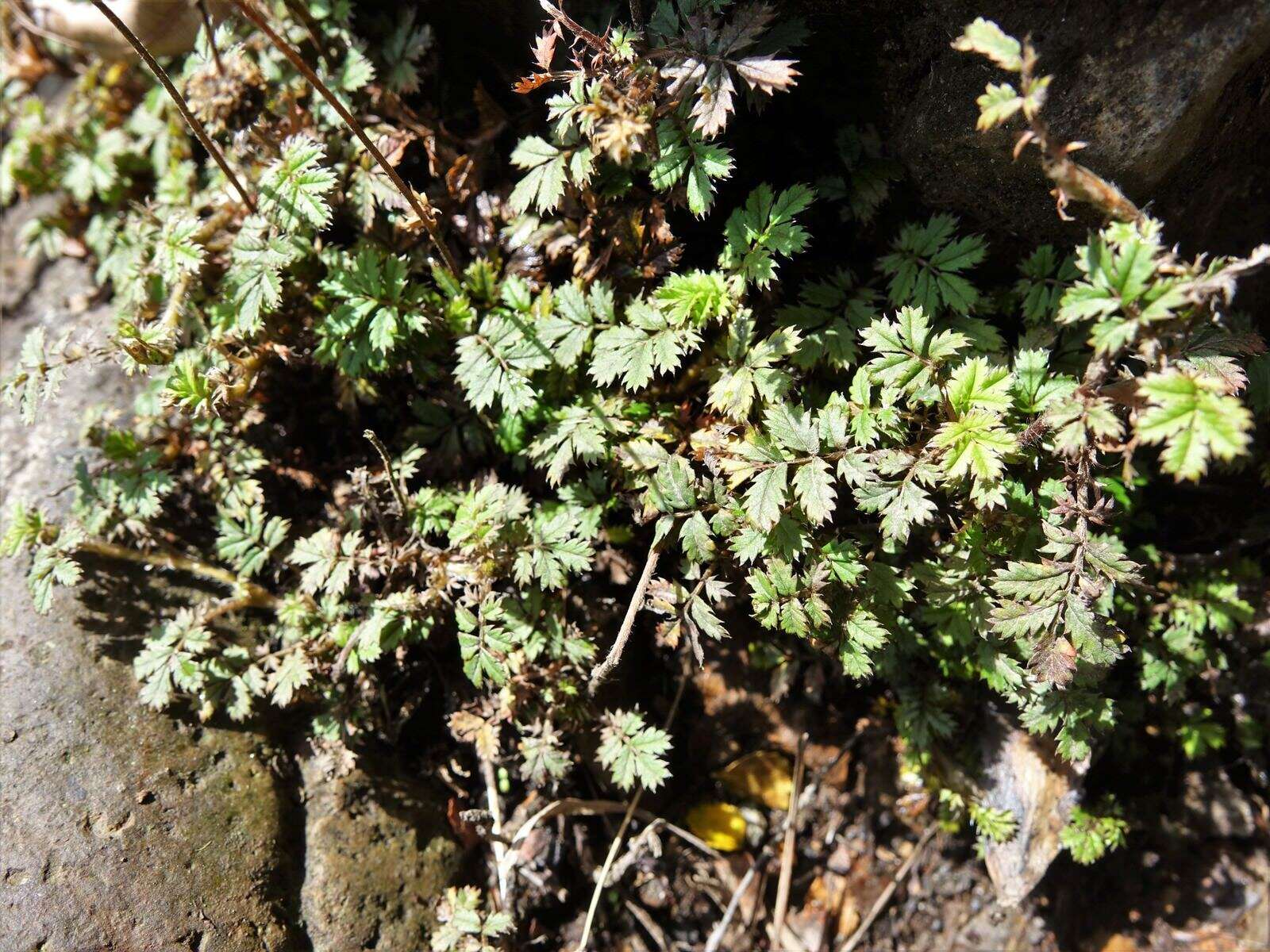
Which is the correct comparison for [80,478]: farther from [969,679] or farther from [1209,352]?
[1209,352]

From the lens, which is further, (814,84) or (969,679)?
(969,679)

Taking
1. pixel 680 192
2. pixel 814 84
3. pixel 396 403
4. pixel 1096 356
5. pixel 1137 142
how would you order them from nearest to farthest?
1. pixel 1096 356
2. pixel 1137 142
3. pixel 680 192
4. pixel 814 84
5. pixel 396 403

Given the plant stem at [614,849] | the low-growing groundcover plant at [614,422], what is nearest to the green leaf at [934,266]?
the low-growing groundcover plant at [614,422]

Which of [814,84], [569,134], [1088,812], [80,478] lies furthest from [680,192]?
[1088,812]

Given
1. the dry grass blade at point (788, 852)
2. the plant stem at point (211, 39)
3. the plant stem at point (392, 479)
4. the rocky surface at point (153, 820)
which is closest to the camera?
the rocky surface at point (153, 820)

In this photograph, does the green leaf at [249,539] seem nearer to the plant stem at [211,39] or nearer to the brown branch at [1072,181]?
the plant stem at [211,39]

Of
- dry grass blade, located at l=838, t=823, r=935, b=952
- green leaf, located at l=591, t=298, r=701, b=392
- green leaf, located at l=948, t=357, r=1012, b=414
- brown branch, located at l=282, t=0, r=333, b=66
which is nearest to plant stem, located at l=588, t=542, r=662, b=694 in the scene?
green leaf, located at l=591, t=298, r=701, b=392

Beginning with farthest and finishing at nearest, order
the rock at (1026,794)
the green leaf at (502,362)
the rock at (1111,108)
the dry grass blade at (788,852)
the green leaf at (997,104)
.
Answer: the dry grass blade at (788,852)
the rock at (1026,794)
the green leaf at (502,362)
the rock at (1111,108)
the green leaf at (997,104)

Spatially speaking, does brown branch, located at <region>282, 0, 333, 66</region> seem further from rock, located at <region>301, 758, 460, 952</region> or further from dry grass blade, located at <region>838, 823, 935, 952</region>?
dry grass blade, located at <region>838, 823, 935, 952</region>
